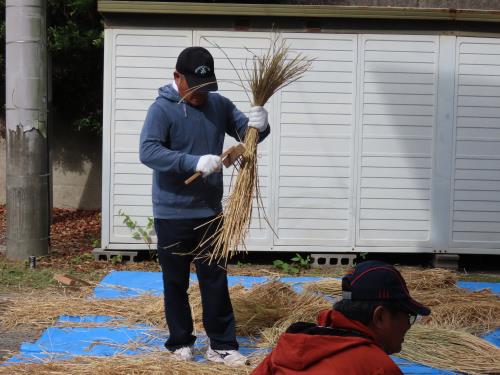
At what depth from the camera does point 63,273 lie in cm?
705

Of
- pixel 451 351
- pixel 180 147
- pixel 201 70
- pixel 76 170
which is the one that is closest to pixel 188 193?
pixel 180 147

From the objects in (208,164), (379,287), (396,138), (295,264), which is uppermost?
(396,138)

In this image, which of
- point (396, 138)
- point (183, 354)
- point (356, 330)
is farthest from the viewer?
point (396, 138)

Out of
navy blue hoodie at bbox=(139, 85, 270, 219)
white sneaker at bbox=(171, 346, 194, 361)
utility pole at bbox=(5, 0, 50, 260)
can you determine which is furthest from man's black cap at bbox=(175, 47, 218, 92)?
utility pole at bbox=(5, 0, 50, 260)

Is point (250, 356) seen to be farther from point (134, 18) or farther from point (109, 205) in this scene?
point (134, 18)

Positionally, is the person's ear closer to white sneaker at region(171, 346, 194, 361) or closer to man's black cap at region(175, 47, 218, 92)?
man's black cap at region(175, 47, 218, 92)

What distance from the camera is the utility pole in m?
7.42

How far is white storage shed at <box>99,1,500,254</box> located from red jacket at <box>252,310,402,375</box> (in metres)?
5.31

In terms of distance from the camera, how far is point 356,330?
7.39 ft

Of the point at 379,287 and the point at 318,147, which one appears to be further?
the point at 318,147

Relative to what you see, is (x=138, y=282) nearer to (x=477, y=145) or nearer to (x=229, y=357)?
(x=229, y=357)

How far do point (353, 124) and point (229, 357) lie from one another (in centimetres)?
371

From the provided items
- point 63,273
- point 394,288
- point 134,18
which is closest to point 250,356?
point 394,288

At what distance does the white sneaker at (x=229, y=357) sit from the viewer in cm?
440
